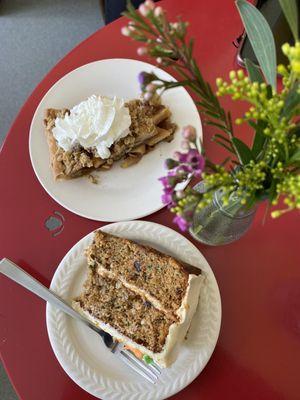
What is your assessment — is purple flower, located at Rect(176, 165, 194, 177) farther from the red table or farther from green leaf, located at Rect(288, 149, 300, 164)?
the red table

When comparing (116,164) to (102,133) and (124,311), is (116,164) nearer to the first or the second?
(102,133)

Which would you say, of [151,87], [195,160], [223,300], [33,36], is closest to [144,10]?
[151,87]

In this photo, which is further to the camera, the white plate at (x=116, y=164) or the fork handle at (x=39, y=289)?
the white plate at (x=116, y=164)

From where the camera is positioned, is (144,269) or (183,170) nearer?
(183,170)

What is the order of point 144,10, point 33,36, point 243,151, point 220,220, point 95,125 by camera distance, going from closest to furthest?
point 144,10
point 243,151
point 220,220
point 95,125
point 33,36

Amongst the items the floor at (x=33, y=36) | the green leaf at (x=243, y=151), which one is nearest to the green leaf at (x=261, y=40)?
the green leaf at (x=243, y=151)

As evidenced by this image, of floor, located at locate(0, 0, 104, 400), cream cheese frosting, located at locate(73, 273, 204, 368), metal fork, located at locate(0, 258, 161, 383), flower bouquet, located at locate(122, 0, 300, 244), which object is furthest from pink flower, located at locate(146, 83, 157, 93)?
floor, located at locate(0, 0, 104, 400)

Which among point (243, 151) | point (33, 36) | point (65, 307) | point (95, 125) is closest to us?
point (243, 151)

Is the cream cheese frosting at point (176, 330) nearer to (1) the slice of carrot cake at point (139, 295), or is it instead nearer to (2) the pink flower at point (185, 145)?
(1) the slice of carrot cake at point (139, 295)
